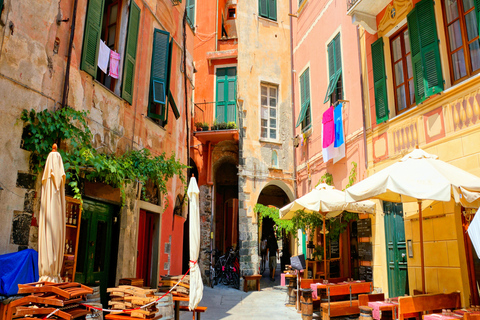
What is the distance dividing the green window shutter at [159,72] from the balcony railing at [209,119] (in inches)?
199

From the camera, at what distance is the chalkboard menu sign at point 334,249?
10.7 metres

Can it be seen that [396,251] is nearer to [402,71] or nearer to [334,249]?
[334,249]

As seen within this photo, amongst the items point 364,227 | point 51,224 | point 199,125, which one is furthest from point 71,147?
point 199,125

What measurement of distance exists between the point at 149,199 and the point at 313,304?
14.4 ft

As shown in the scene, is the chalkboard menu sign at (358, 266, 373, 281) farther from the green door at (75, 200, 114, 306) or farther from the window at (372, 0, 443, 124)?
the green door at (75, 200, 114, 306)

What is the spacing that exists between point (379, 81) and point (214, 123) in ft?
24.4

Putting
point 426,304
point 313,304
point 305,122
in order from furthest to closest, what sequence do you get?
point 305,122
point 313,304
point 426,304

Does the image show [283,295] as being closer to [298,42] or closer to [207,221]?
[207,221]

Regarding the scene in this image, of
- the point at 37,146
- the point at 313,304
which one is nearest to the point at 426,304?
the point at 313,304

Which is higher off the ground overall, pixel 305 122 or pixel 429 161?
pixel 305 122

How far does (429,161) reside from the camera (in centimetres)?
539

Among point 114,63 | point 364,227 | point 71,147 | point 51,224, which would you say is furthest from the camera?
point 364,227

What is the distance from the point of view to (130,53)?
26.7 ft

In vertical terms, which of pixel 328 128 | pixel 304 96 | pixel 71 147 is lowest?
pixel 71 147
